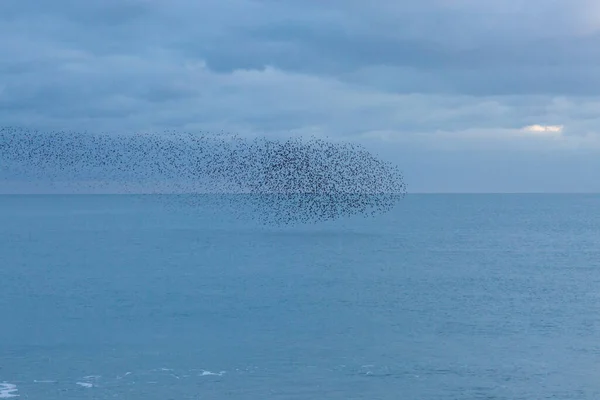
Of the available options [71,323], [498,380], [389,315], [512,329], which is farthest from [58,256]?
[498,380]

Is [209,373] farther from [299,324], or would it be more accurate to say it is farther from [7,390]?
[299,324]

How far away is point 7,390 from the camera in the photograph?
3666 centimetres

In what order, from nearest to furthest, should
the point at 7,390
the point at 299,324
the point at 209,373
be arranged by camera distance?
the point at 7,390, the point at 209,373, the point at 299,324

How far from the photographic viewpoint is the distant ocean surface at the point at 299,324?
39.0m

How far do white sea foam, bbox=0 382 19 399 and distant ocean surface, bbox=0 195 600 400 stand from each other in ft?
0.61

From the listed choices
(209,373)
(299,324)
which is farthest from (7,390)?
(299,324)

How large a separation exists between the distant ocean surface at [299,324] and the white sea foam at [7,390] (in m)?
0.19

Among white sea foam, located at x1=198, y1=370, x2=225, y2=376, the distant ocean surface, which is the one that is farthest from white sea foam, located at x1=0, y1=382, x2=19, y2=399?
white sea foam, located at x1=198, y1=370, x2=225, y2=376

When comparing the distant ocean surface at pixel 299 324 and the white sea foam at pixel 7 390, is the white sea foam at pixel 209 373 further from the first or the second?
the white sea foam at pixel 7 390

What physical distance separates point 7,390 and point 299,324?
2195 centimetres

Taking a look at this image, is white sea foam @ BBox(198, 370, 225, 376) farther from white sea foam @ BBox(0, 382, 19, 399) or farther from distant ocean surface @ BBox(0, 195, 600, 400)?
white sea foam @ BBox(0, 382, 19, 399)

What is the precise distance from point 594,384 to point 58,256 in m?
79.4

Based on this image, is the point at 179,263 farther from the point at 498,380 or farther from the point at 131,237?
the point at 498,380

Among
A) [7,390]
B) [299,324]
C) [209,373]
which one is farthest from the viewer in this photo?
[299,324]
